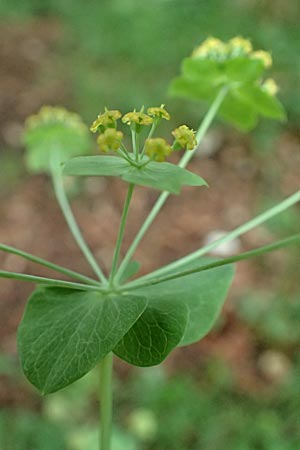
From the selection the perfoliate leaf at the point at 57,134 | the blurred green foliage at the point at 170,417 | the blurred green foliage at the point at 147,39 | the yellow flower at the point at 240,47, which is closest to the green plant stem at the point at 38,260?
the perfoliate leaf at the point at 57,134

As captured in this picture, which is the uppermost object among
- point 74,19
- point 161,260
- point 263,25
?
point 74,19

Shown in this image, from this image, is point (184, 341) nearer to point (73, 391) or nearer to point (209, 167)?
point (73, 391)

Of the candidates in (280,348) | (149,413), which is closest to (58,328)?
(149,413)

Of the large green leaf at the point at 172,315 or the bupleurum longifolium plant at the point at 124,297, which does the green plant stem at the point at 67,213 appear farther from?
the large green leaf at the point at 172,315

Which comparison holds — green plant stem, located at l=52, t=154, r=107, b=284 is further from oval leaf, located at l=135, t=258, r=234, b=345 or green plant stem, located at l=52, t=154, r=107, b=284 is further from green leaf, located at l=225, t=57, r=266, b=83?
green leaf, located at l=225, t=57, r=266, b=83

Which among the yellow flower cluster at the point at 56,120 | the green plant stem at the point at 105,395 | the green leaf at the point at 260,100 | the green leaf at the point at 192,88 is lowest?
the green plant stem at the point at 105,395

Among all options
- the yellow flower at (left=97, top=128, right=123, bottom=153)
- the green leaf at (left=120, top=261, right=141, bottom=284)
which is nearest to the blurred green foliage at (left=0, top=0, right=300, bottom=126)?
the green leaf at (left=120, top=261, right=141, bottom=284)

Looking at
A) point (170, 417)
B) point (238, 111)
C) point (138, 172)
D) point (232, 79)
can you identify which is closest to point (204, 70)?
point (232, 79)

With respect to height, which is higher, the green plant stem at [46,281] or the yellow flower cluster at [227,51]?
the yellow flower cluster at [227,51]
